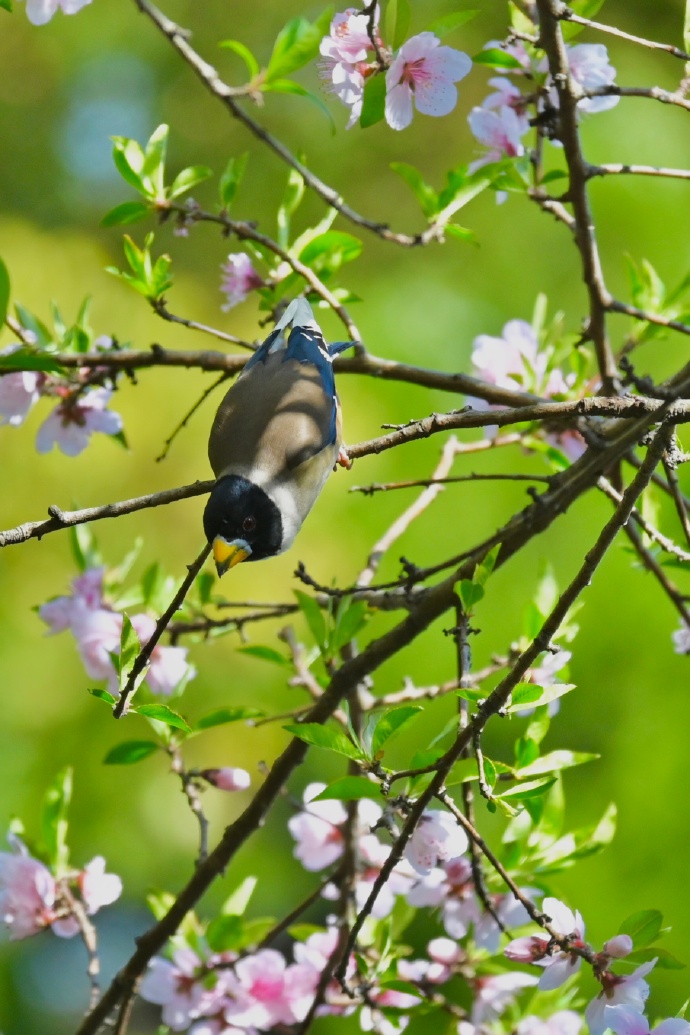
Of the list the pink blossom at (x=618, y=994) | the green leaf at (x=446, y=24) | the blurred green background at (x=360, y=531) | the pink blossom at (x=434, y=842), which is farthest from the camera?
the blurred green background at (x=360, y=531)

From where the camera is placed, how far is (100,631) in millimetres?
1743

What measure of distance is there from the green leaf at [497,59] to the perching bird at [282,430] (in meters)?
0.44

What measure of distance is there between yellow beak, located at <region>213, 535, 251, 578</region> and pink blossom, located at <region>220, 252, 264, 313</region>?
17.2 inches

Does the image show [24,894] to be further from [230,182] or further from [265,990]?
[230,182]

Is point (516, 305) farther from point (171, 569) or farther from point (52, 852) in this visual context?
point (52, 852)

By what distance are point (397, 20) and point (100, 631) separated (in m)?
0.98

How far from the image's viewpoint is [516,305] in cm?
468

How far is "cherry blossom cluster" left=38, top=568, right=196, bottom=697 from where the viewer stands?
1.66 m

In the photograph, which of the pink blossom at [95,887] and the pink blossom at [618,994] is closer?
the pink blossom at [618,994]

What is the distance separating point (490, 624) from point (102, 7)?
447 centimetres

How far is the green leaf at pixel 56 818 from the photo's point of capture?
1606 millimetres

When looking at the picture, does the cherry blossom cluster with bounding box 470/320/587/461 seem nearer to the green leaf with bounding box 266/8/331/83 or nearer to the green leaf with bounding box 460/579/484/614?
the green leaf with bounding box 266/8/331/83

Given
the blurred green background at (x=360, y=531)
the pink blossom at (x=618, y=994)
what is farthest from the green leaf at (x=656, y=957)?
the blurred green background at (x=360, y=531)

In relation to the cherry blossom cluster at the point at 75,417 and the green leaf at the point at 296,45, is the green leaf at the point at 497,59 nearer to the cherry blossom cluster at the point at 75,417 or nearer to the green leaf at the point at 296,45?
the green leaf at the point at 296,45
